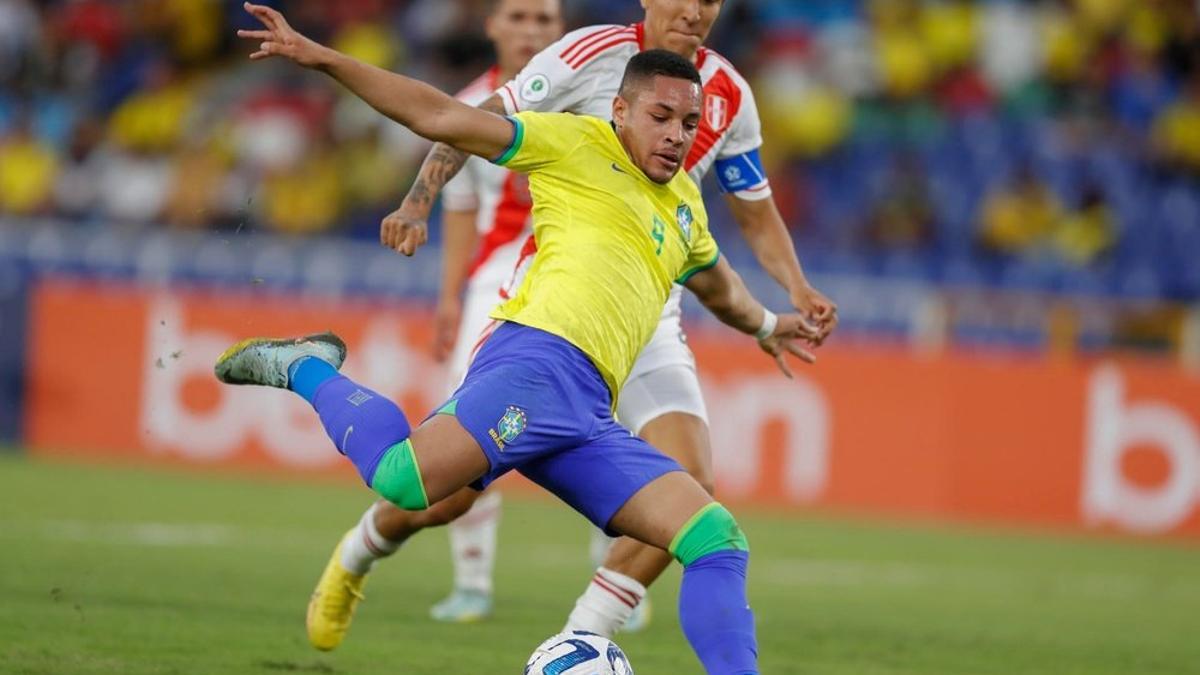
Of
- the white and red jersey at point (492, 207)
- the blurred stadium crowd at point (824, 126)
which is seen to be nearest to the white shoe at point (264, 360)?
the white and red jersey at point (492, 207)

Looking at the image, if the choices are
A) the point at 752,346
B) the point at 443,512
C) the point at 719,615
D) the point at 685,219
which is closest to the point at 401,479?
the point at 719,615

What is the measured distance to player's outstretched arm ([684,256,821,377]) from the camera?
21.2 feet

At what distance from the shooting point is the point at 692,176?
7168 millimetres

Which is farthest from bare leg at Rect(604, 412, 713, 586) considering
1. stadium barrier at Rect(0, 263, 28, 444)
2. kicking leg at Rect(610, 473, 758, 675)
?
stadium barrier at Rect(0, 263, 28, 444)

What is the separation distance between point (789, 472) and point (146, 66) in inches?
386

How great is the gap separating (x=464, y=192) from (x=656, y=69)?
2.99 metres

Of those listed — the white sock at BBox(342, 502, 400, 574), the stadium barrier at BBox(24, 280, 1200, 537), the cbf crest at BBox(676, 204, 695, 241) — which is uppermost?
the cbf crest at BBox(676, 204, 695, 241)

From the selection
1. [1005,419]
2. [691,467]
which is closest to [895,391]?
[1005,419]

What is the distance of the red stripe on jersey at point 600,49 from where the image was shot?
6.80 m

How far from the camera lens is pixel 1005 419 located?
15750mm

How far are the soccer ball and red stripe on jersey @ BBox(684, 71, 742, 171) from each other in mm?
2172

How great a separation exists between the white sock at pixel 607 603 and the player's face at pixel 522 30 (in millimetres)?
2924

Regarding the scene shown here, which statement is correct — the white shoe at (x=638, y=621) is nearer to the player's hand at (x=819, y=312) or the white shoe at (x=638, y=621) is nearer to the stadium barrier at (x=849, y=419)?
the player's hand at (x=819, y=312)

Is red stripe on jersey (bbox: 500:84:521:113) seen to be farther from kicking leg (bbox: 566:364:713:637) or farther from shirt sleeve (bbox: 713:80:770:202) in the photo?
kicking leg (bbox: 566:364:713:637)
